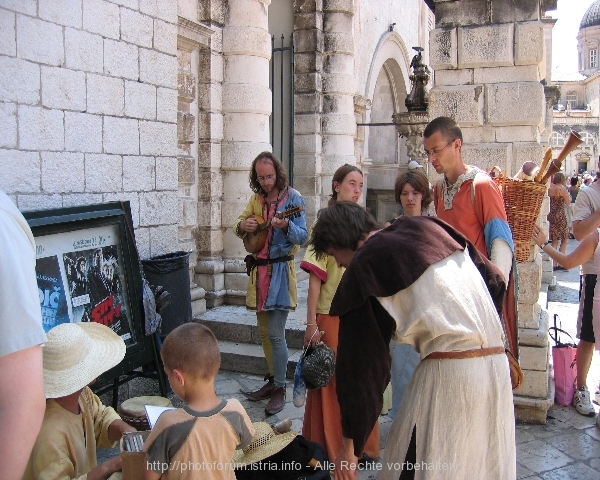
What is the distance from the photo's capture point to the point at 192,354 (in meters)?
2.39

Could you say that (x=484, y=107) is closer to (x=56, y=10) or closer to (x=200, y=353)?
(x=56, y=10)

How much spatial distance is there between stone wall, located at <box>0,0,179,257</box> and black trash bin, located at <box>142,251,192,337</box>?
1.38ft

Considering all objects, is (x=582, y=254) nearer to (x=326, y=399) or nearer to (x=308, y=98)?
(x=326, y=399)

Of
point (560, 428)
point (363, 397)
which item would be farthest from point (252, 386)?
point (363, 397)

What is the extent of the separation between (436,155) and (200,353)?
202 cm

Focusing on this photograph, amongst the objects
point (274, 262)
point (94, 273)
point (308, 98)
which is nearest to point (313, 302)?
point (274, 262)

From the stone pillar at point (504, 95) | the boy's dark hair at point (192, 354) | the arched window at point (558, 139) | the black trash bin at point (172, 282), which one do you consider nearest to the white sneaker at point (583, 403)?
the stone pillar at point (504, 95)

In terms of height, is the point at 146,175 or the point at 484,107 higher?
the point at 484,107

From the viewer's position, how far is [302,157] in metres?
9.59

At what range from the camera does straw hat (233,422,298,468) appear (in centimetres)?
300

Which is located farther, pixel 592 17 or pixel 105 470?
pixel 592 17

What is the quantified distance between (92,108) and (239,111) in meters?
2.66

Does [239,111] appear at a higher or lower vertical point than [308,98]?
lower

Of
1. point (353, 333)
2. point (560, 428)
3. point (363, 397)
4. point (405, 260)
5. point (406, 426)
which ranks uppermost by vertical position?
point (405, 260)
